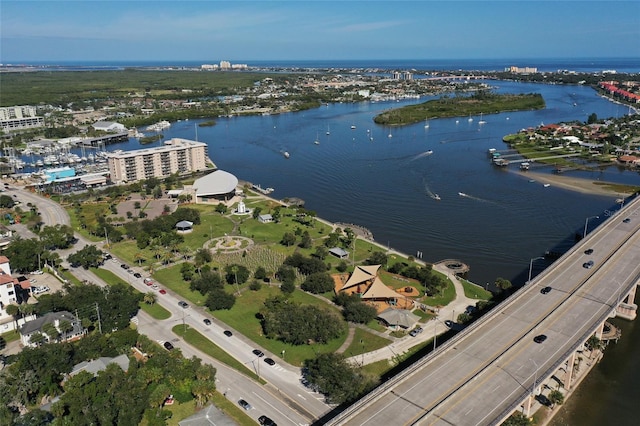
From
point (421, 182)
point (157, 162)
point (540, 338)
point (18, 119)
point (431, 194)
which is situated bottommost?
point (431, 194)

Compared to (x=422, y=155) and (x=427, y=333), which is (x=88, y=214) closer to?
(x=427, y=333)

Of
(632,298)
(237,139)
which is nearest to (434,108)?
(237,139)

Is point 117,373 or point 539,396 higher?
point 117,373

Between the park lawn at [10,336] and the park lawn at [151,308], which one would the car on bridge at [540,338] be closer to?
the park lawn at [151,308]

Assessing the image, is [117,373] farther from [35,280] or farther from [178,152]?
[178,152]

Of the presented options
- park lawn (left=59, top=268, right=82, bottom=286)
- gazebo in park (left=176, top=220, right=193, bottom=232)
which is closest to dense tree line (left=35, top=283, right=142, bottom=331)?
park lawn (left=59, top=268, right=82, bottom=286)

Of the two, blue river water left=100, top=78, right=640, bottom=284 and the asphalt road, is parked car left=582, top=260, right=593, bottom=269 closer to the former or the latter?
blue river water left=100, top=78, right=640, bottom=284

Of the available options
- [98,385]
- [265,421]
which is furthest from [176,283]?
[265,421]
